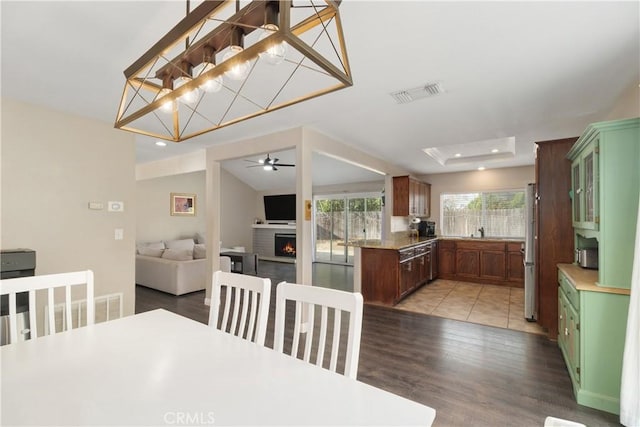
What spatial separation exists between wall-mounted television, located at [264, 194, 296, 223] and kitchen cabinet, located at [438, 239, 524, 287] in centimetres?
447

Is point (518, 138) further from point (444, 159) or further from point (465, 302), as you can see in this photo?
point (465, 302)

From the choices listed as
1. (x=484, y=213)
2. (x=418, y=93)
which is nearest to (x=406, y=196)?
(x=484, y=213)

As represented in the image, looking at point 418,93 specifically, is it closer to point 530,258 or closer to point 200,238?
point 530,258

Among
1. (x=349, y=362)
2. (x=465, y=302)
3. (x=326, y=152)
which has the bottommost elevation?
(x=465, y=302)

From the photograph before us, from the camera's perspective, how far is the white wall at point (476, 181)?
6129 millimetres

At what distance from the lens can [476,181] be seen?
21.7 feet

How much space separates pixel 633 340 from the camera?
1.74m

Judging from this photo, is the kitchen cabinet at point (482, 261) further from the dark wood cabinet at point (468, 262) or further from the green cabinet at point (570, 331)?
the green cabinet at point (570, 331)

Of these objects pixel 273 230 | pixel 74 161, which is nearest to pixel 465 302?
pixel 74 161

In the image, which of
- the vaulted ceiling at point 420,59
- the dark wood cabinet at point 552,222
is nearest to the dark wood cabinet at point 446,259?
the dark wood cabinet at point 552,222

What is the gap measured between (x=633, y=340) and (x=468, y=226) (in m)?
5.29

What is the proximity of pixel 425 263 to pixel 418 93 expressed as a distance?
3.72 metres

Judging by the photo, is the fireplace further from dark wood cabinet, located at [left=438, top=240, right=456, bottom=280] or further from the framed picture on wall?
dark wood cabinet, located at [left=438, top=240, right=456, bottom=280]

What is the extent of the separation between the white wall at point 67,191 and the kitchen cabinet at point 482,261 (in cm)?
567
